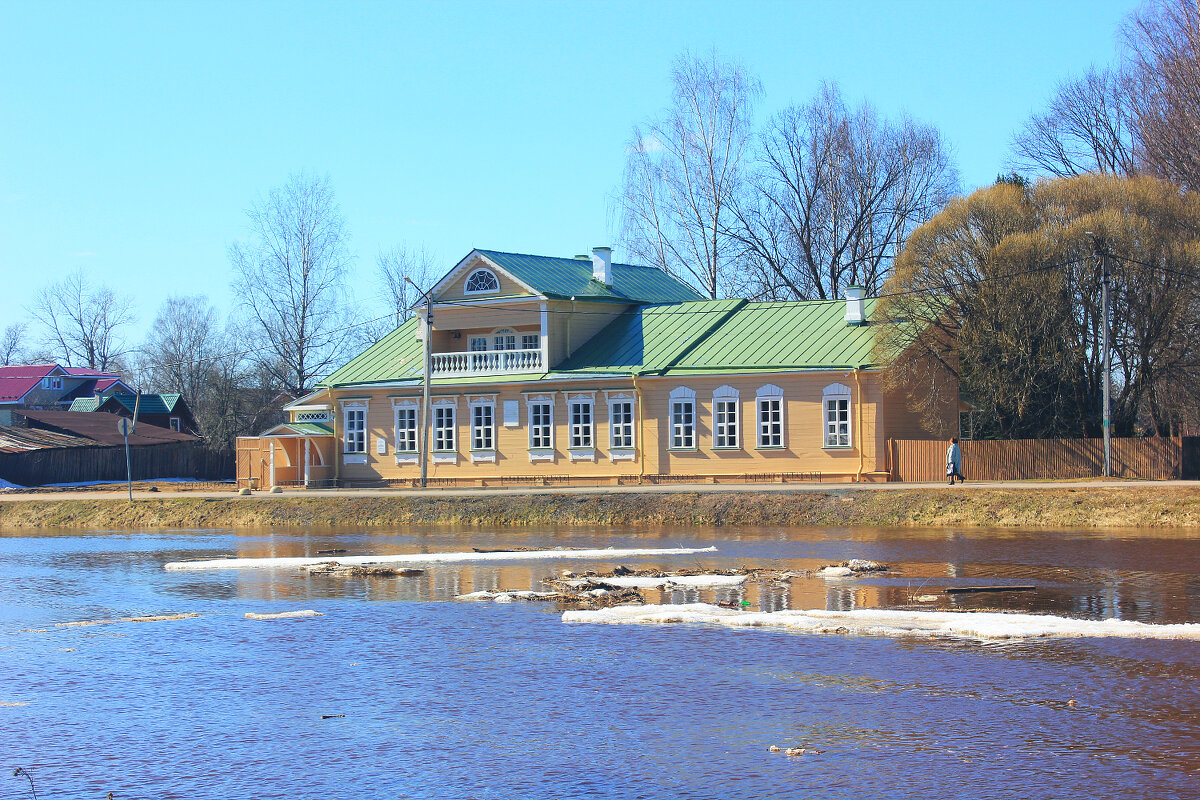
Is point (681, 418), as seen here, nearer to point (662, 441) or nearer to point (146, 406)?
point (662, 441)

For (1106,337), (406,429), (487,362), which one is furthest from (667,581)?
(406,429)

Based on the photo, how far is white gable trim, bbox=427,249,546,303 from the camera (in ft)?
142

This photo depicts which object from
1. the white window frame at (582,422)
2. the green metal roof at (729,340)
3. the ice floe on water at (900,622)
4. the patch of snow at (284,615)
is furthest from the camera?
the white window frame at (582,422)

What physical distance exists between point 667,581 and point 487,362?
25088mm

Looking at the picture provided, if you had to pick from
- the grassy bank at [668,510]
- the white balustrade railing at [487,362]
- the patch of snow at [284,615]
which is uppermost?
the white balustrade railing at [487,362]

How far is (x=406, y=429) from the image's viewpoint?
44844mm

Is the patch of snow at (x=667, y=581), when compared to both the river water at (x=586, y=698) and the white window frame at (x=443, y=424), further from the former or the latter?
the white window frame at (x=443, y=424)

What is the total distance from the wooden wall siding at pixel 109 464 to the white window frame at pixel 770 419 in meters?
33.0

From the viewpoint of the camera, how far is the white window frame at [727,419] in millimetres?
39031

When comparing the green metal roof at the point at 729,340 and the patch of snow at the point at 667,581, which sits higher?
the green metal roof at the point at 729,340

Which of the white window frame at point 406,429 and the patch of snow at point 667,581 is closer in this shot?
the patch of snow at point 667,581

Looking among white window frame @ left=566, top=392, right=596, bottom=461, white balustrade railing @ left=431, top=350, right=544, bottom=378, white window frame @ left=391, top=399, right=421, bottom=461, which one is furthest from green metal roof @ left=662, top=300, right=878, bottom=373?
white window frame @ left=391, top=399, right=421, bottom=461

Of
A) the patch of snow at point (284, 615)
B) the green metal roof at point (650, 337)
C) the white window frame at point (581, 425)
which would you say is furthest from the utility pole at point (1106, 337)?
the patch of snow at point (284, 615)

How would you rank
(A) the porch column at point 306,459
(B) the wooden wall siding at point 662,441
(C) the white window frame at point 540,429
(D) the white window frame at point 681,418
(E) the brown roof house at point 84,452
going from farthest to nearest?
(E) the brown roof house at point 84,452
(A) the porch column at point 306,459
(C) the white window frame at point 540,429
(D) the white window frame at point 681,418
(B) the wooden wall siding at point 662,441
